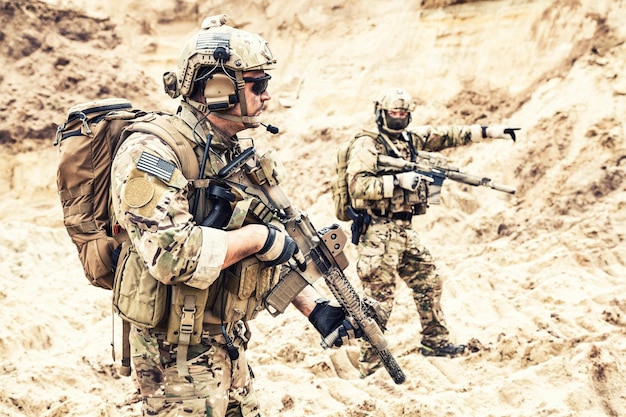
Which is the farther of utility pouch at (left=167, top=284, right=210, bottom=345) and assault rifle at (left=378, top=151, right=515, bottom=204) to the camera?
assault rifle at (left=378, top=151, right=515, bottom=204)

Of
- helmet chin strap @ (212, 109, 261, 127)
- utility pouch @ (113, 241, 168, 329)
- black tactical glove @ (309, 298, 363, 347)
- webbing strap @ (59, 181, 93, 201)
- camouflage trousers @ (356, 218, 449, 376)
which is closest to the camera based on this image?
utility pouch @ (113, 241, 168, 329)

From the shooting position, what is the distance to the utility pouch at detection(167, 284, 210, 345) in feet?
Result: 8.99

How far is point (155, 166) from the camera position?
256 cm

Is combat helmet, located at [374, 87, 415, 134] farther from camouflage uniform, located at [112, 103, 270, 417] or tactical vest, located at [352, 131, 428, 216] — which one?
camouflage uniform, located at [112, 103, 270, 417]

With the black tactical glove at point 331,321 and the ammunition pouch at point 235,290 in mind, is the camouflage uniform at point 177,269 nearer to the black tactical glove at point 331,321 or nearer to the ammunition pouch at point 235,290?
the ammunition pouch at point 235,290

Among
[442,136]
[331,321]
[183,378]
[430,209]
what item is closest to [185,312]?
[183,378]

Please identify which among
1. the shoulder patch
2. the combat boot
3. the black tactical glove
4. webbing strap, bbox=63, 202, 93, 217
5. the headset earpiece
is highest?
the headset earpiece

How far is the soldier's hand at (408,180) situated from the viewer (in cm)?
550

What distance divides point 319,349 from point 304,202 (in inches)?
162

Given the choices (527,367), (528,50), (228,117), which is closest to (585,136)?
(528,50)

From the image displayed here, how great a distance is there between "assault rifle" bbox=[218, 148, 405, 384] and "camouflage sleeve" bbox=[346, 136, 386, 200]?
184cm

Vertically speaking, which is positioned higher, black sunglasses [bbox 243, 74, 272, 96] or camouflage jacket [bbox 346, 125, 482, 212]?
black sunglasses [bbox 243, 74, 272, 96]

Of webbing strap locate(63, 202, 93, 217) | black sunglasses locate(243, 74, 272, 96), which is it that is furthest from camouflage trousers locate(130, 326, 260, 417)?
black sunglasses locate(243, 74, 272, 96)

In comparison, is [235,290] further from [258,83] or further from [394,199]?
[394,199]
